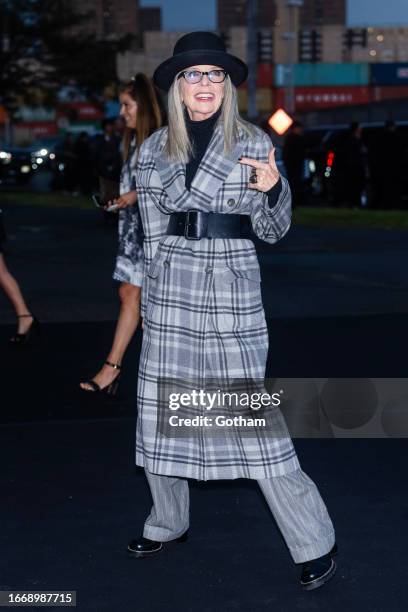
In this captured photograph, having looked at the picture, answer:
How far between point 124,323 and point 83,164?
30.5m

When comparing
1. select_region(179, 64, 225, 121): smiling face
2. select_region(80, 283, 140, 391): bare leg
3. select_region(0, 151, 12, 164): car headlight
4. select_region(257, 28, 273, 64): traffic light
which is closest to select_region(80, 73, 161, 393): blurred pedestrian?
select_region(80, 283, 140, 391): bare leg

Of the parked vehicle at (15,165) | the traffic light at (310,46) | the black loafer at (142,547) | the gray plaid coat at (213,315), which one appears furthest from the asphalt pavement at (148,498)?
the traffic light at (310,46)

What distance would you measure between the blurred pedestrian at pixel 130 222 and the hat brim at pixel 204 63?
265 cm

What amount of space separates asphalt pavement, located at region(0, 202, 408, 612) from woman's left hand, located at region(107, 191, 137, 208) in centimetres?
113

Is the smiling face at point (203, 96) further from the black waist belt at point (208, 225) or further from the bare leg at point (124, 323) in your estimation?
the bare leg at point (124, 323)

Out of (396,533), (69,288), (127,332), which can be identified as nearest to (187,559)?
(396,533)

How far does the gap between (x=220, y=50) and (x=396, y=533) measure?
1.91 metres

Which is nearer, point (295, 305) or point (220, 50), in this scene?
point (220, 50)

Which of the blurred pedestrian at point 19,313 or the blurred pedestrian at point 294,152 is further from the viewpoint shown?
the blurred pedestrian at point 294,152

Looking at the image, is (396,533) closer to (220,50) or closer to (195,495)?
(195,495)

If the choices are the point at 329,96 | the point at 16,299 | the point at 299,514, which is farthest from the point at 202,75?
the point at 329,96

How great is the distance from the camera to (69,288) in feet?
44.7

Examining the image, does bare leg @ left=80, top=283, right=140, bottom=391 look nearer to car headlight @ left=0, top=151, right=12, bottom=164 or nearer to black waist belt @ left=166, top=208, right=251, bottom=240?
black waist belt @ left=166, top=208, right=251, bottom=240

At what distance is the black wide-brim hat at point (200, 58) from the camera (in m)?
4.58
